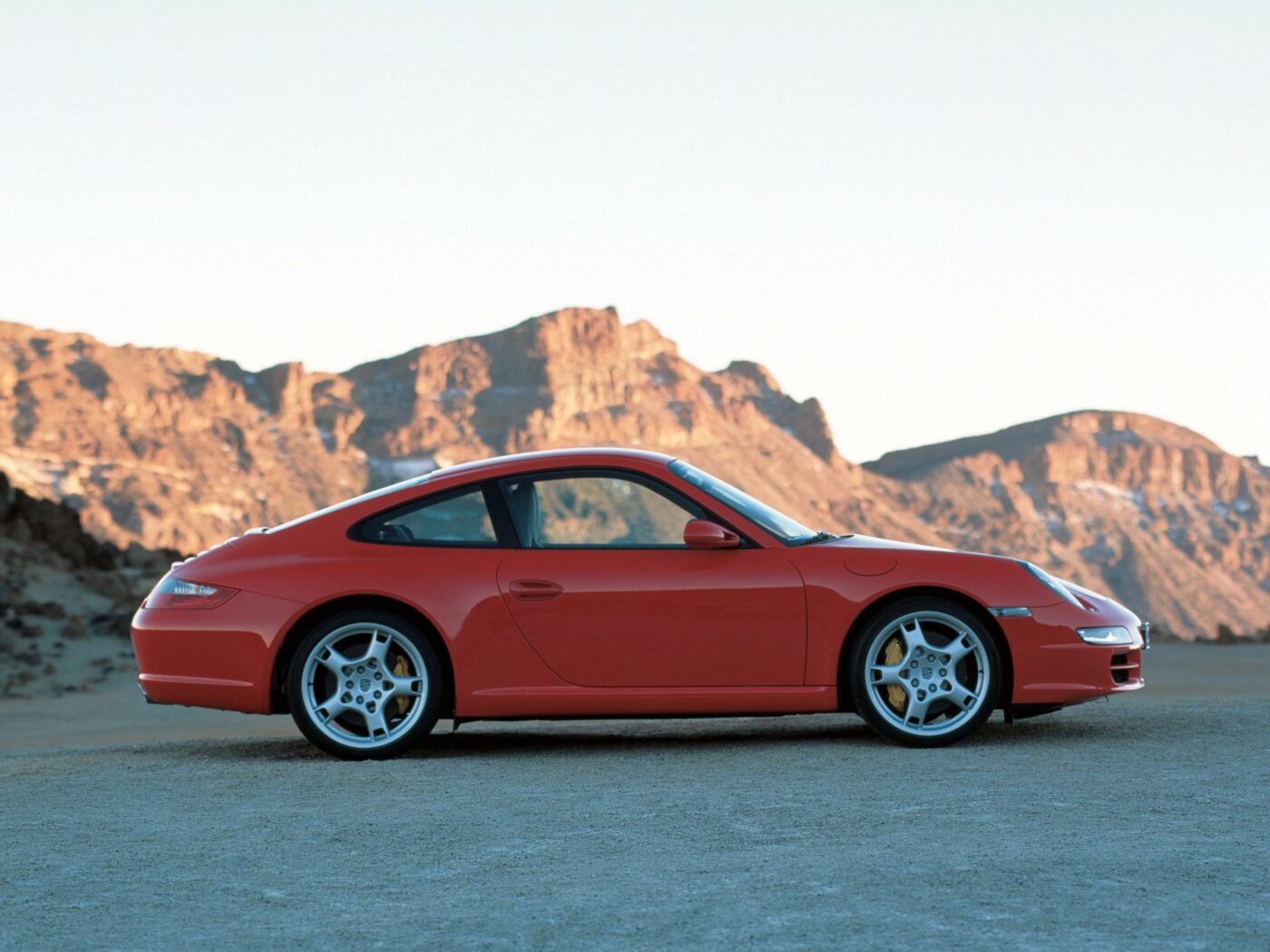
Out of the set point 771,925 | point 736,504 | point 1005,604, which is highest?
point 736,504

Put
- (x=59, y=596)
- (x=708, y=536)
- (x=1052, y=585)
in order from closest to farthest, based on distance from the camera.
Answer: (x=708, y=536) < (x=1052, y=585) < (x=59, y=596)

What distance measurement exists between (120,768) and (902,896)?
164 inches

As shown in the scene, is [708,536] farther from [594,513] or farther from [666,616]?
[594,513]

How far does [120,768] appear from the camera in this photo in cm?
703

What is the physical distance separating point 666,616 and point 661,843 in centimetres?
215

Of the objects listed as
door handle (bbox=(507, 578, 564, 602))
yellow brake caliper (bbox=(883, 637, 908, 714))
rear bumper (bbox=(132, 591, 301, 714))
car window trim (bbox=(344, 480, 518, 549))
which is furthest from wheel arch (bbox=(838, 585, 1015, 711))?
rear bumper (bbox=(132, 591, 301, 714))

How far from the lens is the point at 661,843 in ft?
15.9

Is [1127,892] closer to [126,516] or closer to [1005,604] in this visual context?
[1005,604]

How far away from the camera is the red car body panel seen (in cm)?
693

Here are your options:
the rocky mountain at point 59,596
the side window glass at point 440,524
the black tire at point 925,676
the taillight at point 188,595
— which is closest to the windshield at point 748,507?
the black tire at point 925,676

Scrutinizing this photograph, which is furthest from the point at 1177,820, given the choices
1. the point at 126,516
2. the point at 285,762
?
the point at 126,516

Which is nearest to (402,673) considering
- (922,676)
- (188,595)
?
(188,595)

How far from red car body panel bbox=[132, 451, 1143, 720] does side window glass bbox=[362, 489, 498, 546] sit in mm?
97

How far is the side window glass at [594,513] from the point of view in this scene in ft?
23.4
